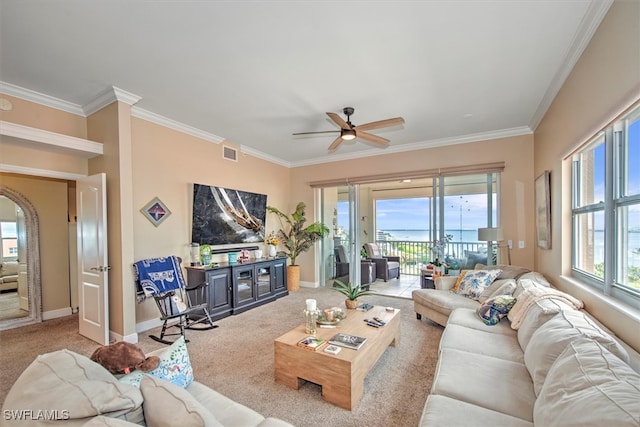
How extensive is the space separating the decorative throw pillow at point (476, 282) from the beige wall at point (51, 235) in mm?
5925

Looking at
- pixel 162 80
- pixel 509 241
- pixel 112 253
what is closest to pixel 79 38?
pixel 162 80

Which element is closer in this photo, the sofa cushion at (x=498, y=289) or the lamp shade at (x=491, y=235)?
the sofa cushion at (x=498, y=289)

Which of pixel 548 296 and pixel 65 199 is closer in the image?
pixel 548 296

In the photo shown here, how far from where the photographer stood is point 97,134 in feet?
11.7

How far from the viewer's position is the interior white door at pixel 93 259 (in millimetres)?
3311

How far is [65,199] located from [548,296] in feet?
21.0

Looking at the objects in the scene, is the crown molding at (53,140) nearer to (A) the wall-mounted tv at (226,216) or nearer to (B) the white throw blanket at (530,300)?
(A) the wall-mounted tv at (226,216)

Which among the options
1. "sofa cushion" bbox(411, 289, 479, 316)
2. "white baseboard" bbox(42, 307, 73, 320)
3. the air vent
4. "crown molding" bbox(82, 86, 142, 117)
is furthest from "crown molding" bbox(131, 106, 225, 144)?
"sofa cushion" bbox(411, 289, 479, 316)

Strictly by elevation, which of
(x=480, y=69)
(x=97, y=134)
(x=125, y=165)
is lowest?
(x=125, y=165)

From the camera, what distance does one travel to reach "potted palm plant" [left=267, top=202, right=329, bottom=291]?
19.9 ft

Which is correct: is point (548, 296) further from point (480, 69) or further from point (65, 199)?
point (65, 199)

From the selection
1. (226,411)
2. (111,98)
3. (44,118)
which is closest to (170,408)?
(226,411)

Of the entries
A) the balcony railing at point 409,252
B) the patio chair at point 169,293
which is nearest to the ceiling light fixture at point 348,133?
the patio chair at point 169,293

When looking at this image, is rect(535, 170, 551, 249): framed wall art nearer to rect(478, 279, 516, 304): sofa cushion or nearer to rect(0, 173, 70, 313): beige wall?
rect(478, 279, 516, 304): sofa cushion
